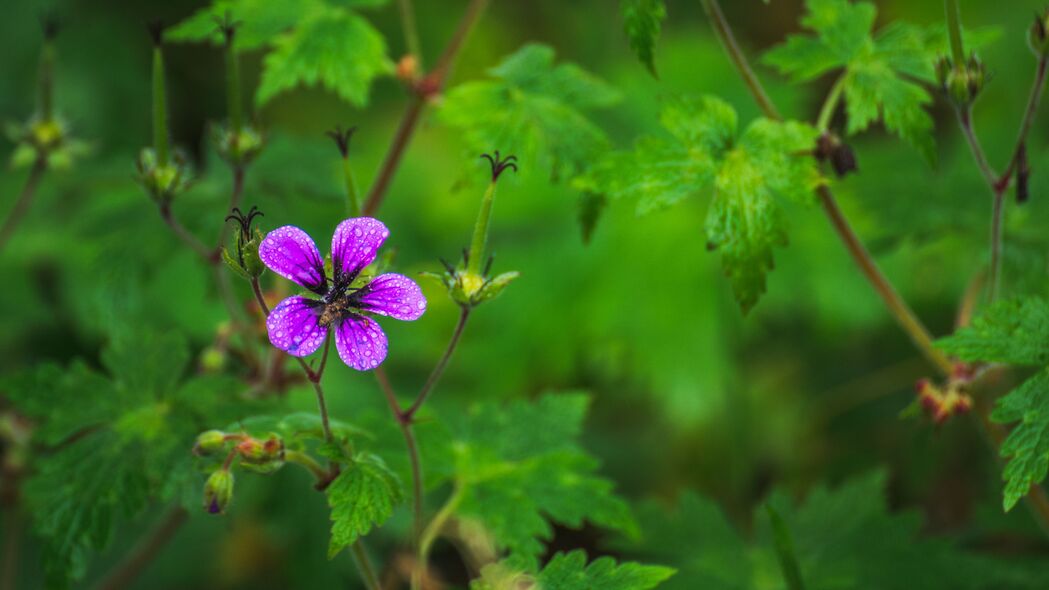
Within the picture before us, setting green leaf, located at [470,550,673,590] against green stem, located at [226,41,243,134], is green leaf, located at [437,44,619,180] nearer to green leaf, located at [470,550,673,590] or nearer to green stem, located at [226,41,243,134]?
green stem, located at [226,41,243,134]

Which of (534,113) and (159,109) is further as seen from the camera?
(534,113)

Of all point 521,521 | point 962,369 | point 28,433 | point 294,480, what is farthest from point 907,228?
point 28,433

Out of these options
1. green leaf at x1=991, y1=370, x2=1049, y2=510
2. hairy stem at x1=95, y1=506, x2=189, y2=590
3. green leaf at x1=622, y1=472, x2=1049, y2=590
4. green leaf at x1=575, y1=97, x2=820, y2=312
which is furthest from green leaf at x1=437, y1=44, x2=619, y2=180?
hairy stem at x1=95, y1=506, x2=189, y2=590

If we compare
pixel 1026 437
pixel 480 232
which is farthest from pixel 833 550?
pixel 480 232

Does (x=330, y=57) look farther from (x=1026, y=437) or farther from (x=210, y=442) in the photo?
(x=1026, y=437)

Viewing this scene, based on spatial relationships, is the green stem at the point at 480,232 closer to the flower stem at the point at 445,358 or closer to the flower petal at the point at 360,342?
the flower stem at the point at 445,358

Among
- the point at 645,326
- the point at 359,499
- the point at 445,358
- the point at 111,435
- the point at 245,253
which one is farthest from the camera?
the point at 645,326

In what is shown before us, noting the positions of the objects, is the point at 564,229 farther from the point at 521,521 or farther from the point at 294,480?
the point at 521,521
